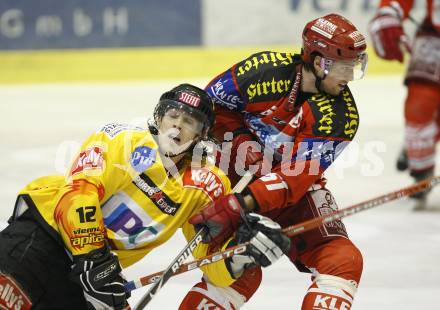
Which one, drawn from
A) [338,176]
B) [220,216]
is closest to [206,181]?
[220,216]

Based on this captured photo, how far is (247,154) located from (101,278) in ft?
3.02

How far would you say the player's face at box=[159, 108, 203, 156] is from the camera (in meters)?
3.02

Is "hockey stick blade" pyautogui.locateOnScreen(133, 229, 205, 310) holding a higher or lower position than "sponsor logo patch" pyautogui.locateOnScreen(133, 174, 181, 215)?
lower

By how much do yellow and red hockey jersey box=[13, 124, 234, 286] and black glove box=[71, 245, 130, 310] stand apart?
3 cm

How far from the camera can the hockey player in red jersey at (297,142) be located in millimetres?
3143

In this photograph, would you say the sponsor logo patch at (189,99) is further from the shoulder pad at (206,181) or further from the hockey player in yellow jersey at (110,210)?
the shoulder pad at (206,181)

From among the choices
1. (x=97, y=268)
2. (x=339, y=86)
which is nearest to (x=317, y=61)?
(x=339, y=86)

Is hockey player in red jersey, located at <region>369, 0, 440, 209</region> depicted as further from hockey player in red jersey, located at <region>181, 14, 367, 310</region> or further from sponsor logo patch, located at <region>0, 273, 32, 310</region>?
sponsor logo patch, located at <region>0, 273, 32, 310</region>

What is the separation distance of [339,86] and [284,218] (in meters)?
0.52

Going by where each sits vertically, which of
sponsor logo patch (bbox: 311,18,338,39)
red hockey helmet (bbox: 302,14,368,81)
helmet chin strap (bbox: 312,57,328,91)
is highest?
sponsor logo patch (bbox: 311,18,338,39)

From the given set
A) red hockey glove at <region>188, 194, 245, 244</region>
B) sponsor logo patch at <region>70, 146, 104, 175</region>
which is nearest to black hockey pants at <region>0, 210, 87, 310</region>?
sponsor logo patch at <region>70, 146, 104, 175</region>

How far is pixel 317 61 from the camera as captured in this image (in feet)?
10.9

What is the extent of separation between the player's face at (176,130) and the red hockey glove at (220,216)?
211 mm

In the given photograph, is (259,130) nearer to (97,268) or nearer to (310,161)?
(310,161)
